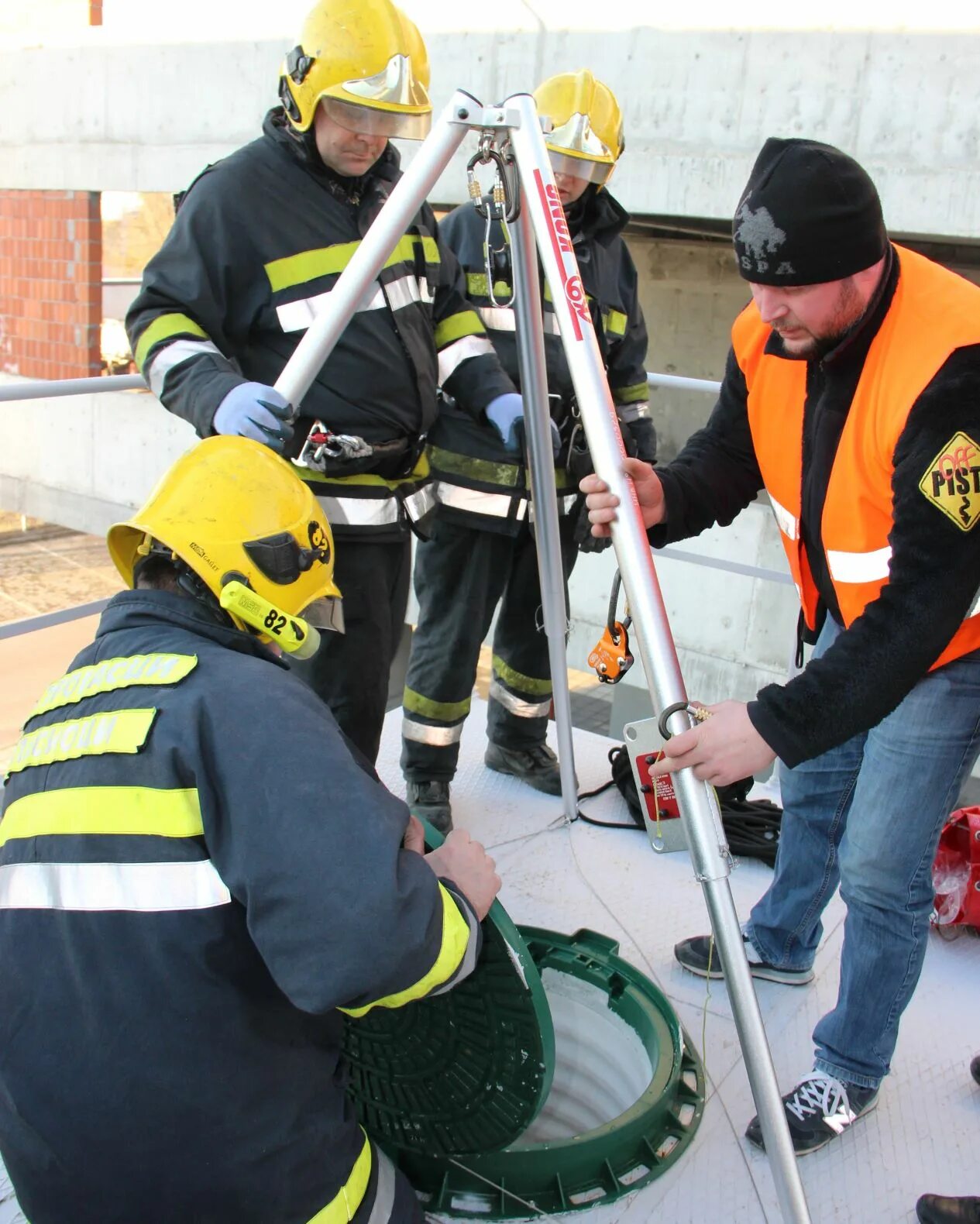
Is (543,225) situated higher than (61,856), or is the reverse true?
(543,225)

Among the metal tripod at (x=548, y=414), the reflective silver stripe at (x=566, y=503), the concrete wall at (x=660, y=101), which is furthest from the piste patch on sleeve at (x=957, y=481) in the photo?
the concrete wall at (x=660, y=101)

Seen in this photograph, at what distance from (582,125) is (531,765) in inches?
67.9

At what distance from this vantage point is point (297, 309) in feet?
7.37

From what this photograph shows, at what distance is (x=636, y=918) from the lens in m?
2.58

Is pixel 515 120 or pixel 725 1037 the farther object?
pixel 725 1037

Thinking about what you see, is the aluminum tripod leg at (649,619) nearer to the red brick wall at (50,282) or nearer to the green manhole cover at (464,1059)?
the green manhole cover at (464,1059)

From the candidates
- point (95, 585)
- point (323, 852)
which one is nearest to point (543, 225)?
point (323, 852)

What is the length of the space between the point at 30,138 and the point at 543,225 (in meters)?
7.65

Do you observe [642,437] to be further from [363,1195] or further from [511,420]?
[363,1195]

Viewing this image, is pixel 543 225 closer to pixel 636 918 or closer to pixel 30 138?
pixel 636 918

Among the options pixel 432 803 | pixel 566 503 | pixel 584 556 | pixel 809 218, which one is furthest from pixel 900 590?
pixel 584 556

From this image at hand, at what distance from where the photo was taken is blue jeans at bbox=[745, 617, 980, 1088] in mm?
1708

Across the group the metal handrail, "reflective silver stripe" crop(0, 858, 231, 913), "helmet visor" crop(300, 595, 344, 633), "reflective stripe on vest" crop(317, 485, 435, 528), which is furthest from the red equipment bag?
"reflective silver stripe" crop(0, 858, 231, 913)

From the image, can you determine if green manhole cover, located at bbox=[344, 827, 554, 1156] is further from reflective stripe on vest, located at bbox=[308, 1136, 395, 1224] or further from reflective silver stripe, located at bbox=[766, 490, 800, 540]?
reflective silver stripe, located at bbox=[766, 490, 800, 540]
